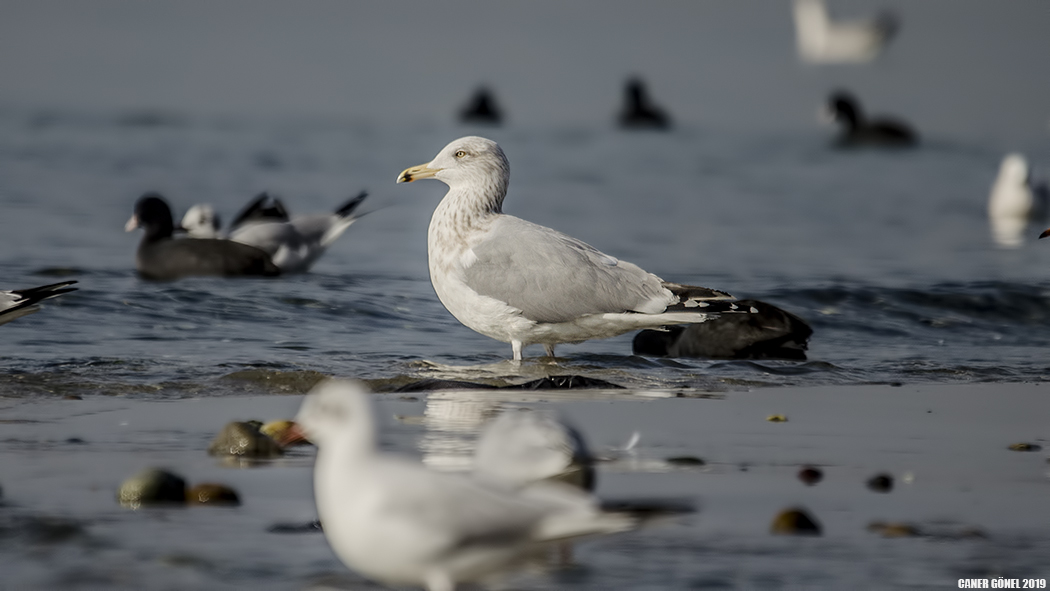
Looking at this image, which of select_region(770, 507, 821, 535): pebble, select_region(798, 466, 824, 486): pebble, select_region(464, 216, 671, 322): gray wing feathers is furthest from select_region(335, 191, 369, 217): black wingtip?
select_region(770, 507, 821, 535): pebble

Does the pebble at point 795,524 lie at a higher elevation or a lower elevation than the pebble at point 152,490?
lower

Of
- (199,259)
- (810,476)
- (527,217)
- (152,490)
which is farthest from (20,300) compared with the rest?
(527,217)

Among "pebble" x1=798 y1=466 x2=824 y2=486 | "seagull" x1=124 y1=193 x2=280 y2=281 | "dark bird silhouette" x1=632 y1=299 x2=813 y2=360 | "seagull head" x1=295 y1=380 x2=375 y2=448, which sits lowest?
"pebble" x1=798 y1=466 x2=824 y2=486

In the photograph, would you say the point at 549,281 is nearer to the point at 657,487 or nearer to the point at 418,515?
the point at 657,487

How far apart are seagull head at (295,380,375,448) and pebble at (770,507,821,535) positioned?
1.33 metres

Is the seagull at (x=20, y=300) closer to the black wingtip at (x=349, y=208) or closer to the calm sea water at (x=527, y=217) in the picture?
the calm sea water at (x=527, y=217)

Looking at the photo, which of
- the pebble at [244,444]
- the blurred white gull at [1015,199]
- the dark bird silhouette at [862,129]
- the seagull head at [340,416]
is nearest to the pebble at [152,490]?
the pebble at [244,444]

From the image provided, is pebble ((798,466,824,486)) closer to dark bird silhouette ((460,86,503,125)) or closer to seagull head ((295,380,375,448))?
seagull head ((295,380,375,448))

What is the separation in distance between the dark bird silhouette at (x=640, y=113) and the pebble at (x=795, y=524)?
2755 cm

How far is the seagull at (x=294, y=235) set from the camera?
11.9 metres

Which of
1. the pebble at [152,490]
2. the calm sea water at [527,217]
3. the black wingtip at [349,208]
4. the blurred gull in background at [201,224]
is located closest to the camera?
the pebble at [152,490]

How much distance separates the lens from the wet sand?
3305 millimetres

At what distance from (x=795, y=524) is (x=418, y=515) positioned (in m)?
1.33

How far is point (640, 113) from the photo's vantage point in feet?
102
